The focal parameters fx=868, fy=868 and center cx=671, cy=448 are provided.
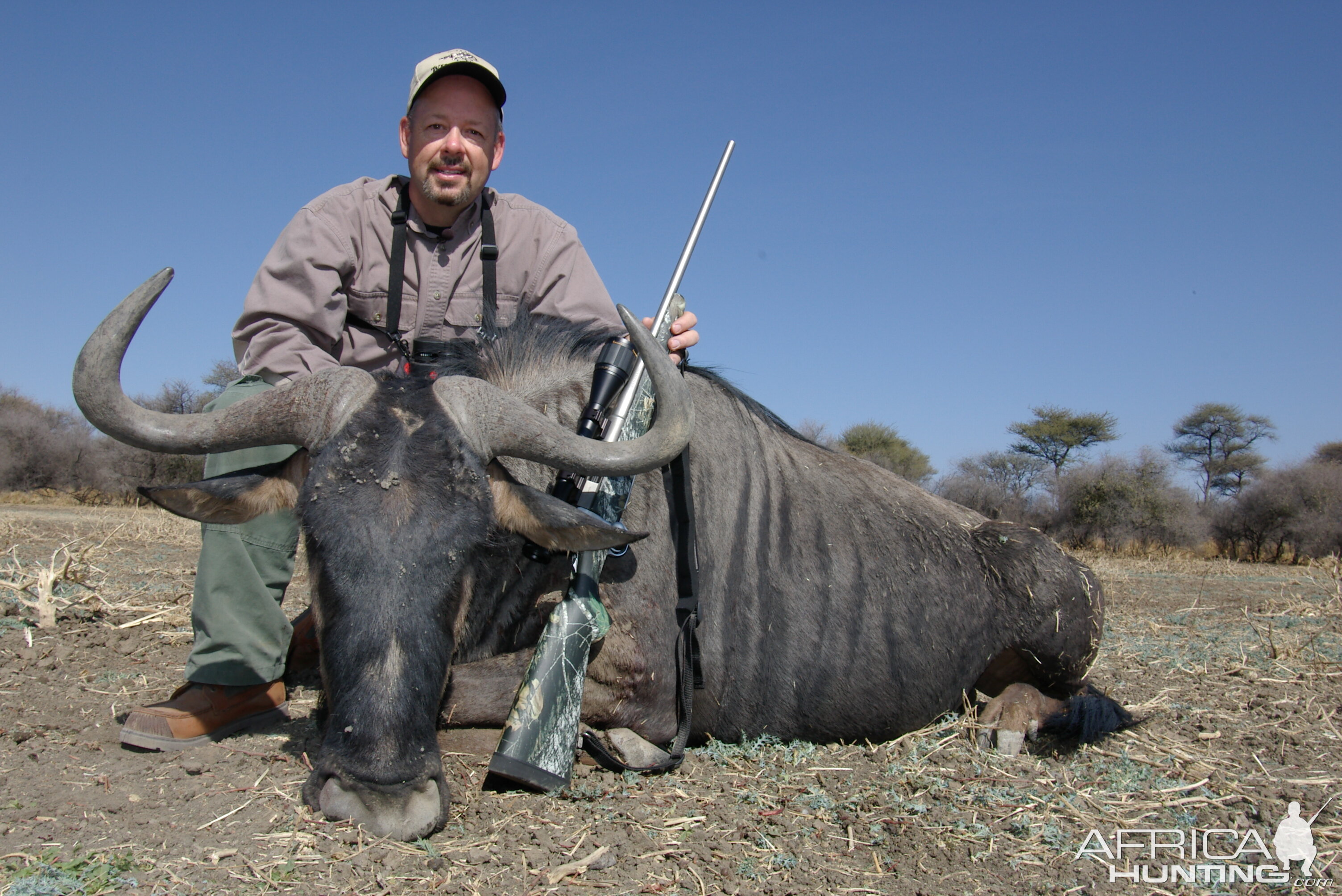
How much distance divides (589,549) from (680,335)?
1457 mm

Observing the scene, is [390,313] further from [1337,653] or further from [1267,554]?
[1267,554]

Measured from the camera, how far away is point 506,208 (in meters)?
4.52

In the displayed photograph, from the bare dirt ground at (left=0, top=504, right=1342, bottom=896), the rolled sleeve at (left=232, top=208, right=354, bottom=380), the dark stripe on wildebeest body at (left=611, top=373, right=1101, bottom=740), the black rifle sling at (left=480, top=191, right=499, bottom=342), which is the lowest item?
the bare dirt ground at (left=0, top=504, right=1342, bottom=896)

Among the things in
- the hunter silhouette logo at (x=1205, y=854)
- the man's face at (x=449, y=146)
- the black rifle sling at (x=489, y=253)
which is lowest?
the hunter silhouette logo at (x=1205, y=854)

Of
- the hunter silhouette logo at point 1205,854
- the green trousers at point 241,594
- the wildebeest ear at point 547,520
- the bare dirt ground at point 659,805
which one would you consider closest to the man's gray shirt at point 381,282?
the green trousers at point 241,594

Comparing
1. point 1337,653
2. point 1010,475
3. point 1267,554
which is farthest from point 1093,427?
point 1337,653

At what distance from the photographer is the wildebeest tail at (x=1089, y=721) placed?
3.99 metres

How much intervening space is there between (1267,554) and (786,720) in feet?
63.9

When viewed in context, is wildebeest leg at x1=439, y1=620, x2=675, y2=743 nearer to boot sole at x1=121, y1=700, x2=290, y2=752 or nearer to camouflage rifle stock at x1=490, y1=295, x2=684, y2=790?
camouflage rifle stock at x1=490, y1=295, x2=684, y2=790

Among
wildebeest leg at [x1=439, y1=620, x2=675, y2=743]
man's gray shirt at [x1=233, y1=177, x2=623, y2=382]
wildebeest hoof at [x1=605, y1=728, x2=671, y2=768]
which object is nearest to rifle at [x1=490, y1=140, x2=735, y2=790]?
wildebeest leg at [x1=439, y1=620, x2=675, y2=743]

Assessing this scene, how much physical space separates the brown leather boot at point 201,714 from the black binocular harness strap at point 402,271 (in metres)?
1.54

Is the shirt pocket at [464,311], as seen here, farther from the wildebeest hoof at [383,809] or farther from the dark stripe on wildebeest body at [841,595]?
the wildebeest hoof at [383,809]

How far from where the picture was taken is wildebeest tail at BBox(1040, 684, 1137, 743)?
3988 mm

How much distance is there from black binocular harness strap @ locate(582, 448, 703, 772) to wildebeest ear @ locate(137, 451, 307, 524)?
1423 millimetres
